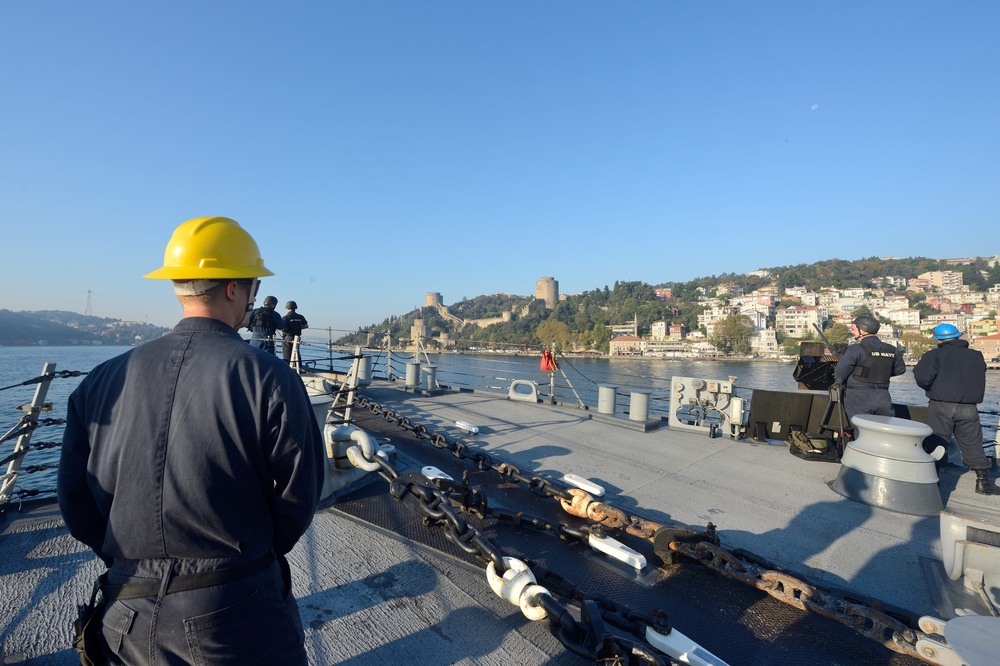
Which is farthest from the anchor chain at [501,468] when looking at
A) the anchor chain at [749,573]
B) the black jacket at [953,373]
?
the black jacket at [953,373]

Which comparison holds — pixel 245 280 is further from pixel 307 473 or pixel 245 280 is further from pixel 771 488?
pixel 771 488

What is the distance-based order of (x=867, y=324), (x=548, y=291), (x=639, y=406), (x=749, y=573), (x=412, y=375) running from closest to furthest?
1. (x=749, y=573)
2. (x=867, y=324)
3. (x=639, y=406)
4. (x=412, y=375)
5. (x=548, y=291)

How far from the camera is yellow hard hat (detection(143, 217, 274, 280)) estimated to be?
1.20m

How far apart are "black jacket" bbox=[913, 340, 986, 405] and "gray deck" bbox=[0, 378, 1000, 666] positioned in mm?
787

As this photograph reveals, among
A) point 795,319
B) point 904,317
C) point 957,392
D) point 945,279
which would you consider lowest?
point 957,392

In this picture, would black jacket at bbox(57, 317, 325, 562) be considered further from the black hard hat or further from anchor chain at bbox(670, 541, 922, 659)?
the black hard hat

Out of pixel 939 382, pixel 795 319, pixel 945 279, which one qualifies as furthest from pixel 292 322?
pixel 945 279

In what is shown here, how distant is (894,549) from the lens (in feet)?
9.32

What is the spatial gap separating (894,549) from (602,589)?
1.90m

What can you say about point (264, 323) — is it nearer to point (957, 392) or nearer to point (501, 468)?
point (501, 468)

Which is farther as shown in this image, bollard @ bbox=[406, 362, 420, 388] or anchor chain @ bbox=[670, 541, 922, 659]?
bollard @ bbox=[406, 362, 420, 388]

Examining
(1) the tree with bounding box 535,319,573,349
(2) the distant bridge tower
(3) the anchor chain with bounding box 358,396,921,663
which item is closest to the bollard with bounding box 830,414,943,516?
(3) the anchor chain with bounding box 358,396,921,663

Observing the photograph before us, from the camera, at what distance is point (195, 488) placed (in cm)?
105

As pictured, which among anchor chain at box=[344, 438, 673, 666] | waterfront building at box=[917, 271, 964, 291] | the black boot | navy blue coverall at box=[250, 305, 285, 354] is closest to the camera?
anchor chain at box=[344, 438, 673, 666]
